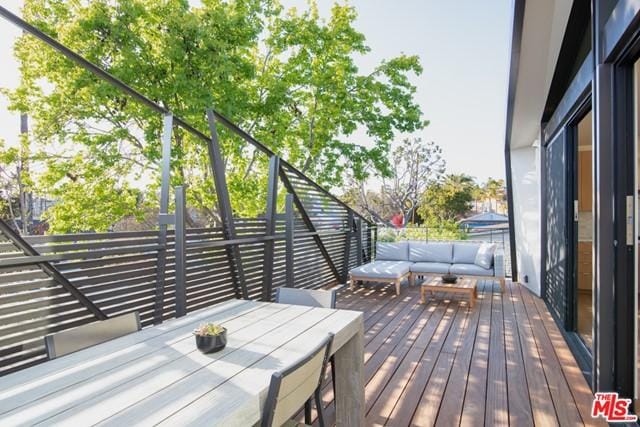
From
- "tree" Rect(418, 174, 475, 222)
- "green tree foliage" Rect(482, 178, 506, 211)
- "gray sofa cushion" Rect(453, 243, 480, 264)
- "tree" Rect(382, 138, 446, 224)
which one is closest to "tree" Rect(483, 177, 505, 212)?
"green tree foliage" Rect(482, 178, 506, 211)

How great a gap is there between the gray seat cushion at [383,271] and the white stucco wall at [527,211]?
77.7 inches

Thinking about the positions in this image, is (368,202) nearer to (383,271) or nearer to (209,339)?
(383,271)

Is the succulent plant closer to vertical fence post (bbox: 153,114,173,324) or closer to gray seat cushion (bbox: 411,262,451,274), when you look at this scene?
vertical fence post (bbox: 153,114,173,324)

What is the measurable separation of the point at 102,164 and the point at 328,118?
491cm

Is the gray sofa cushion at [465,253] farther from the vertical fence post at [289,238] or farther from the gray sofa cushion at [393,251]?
the vertical fence post at [289,238]

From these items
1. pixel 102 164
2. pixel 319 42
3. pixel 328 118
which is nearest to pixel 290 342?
pixel 102 164

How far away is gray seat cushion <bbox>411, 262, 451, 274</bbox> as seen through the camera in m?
6.32

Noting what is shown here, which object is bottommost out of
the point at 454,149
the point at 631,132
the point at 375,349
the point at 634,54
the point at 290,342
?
the point at 375,349

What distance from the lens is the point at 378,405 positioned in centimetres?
248

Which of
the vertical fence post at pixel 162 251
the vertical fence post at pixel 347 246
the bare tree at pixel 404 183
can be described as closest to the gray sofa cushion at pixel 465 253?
the vertical fence post at pixel 347 246

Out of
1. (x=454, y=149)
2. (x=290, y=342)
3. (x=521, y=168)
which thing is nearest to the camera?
(x=290, y=342)

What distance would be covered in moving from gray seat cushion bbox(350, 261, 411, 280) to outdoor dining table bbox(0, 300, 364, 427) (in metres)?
4.02

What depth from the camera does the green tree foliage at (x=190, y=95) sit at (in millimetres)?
6918

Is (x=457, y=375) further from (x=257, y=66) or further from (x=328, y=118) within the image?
(x=257, y=66)
